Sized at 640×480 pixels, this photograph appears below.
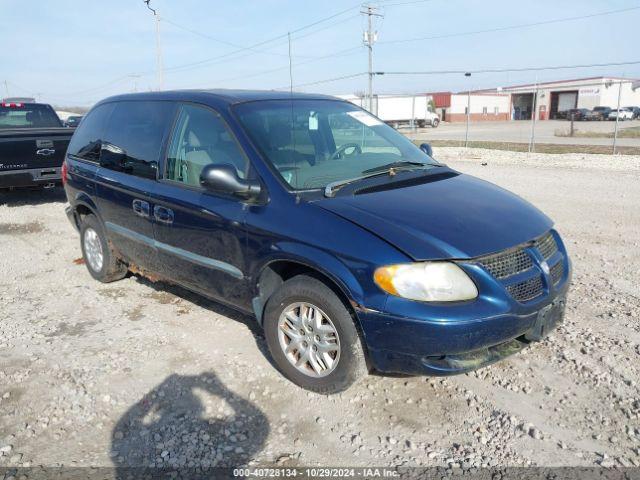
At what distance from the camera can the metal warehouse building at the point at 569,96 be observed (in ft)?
191

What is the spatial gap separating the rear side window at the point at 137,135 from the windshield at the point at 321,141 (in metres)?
0.87

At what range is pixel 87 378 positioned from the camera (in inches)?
145

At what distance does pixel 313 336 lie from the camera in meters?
3.29

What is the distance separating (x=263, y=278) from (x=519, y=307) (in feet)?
5.16

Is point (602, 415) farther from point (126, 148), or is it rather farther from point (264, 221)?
point (126, 148)

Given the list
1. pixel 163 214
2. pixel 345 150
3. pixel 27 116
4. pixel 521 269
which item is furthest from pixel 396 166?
pixel 27 116

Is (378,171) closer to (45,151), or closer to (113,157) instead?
(113,157)

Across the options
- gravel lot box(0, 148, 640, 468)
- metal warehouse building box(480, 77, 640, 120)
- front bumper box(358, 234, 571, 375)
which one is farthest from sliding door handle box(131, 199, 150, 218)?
metal warehouse building box(480, 77, 640, 120)

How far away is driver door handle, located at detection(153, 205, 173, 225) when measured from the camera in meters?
4.11

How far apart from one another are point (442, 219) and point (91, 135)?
12.9 ft

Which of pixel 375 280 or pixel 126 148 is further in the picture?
pixel 126 148

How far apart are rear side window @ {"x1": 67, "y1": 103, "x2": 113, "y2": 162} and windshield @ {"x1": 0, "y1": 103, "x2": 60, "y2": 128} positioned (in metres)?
6.37

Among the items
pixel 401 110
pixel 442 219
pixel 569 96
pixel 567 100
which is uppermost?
pixel 569 96

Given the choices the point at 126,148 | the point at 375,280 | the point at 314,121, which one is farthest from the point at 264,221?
the point at 126,148
